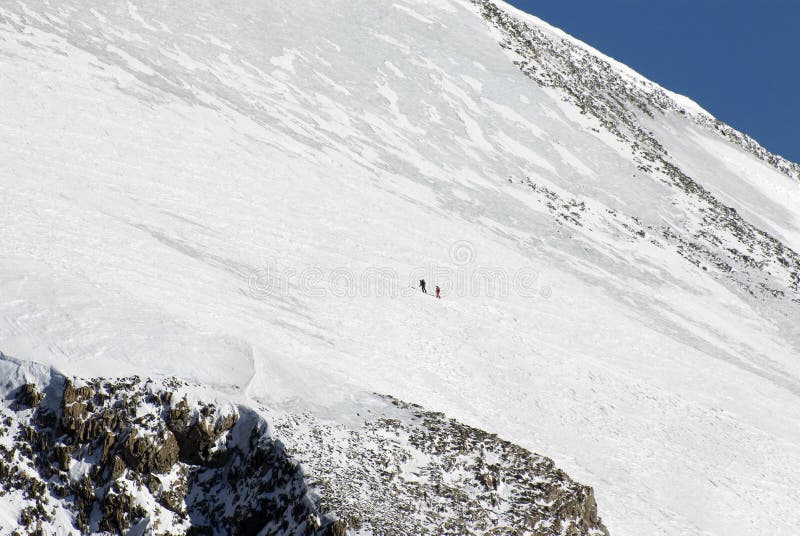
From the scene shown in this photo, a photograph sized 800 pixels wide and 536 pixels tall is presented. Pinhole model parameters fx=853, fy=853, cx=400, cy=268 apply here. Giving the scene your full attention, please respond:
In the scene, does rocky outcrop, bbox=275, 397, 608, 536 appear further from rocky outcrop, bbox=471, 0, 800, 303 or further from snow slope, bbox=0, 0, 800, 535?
rocky outcrop, bbox=471, 0, 800, 303

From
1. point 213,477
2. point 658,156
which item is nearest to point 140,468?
point 213,477

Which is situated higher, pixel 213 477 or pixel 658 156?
pixel 658 156

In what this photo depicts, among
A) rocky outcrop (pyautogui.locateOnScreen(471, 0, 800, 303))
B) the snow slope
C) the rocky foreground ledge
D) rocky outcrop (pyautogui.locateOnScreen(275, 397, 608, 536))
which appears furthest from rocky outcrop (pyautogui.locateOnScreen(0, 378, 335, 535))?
rocky outcrop (pyautogui.locateOnScreen(471, 0, 800, 303))

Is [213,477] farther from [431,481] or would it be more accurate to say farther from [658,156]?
[658,156]

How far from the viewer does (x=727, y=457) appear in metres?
31.1

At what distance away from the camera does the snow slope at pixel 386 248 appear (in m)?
26.2

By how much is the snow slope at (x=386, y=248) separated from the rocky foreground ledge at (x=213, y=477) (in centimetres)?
116

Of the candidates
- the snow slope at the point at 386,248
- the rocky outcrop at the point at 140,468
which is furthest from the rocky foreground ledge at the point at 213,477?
the snow slope at the point at 386,248

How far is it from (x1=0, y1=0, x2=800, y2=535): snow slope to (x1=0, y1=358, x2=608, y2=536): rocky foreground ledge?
45.5 inches

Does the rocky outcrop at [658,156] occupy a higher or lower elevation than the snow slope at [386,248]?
higher

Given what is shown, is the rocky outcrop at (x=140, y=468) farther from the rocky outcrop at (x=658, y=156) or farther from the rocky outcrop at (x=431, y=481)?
the rocky outcrop at (x=658, y=156)

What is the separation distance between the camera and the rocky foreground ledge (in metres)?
18.1

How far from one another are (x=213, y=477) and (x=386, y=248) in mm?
22451

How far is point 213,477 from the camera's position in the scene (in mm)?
19781
